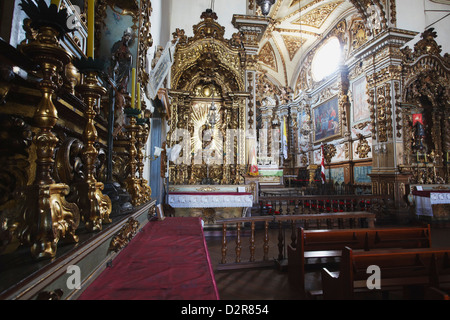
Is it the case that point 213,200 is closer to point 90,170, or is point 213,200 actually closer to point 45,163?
point 90,170

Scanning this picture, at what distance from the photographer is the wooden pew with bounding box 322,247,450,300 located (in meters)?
1.96

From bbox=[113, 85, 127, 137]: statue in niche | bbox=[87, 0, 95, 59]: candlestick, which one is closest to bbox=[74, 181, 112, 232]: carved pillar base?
bbox=[87, 0, 95, 59]: candlestick

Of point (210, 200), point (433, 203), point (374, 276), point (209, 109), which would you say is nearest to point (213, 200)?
point (210, 200)

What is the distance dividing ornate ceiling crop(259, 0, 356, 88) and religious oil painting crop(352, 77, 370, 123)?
359 centimetres

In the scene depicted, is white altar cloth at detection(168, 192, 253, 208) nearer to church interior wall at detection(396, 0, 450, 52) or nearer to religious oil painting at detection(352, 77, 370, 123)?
religious oil painting at detection(352, 77, 370, 123)

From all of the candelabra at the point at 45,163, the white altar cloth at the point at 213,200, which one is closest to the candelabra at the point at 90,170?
the candelabra at the point at 45,163

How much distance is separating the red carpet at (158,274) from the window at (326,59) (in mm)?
13092

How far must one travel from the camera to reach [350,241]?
9.87 ft

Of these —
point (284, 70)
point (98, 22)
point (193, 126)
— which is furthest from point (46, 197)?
point (284, 70)

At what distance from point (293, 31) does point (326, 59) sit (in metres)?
2.54

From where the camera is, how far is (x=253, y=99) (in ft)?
25.3

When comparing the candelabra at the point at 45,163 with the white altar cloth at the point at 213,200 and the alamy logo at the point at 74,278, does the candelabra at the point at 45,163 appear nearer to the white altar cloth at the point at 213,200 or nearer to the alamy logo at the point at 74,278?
the alamy logo at the point at 74,278

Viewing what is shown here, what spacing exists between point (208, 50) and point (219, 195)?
4701 mm
